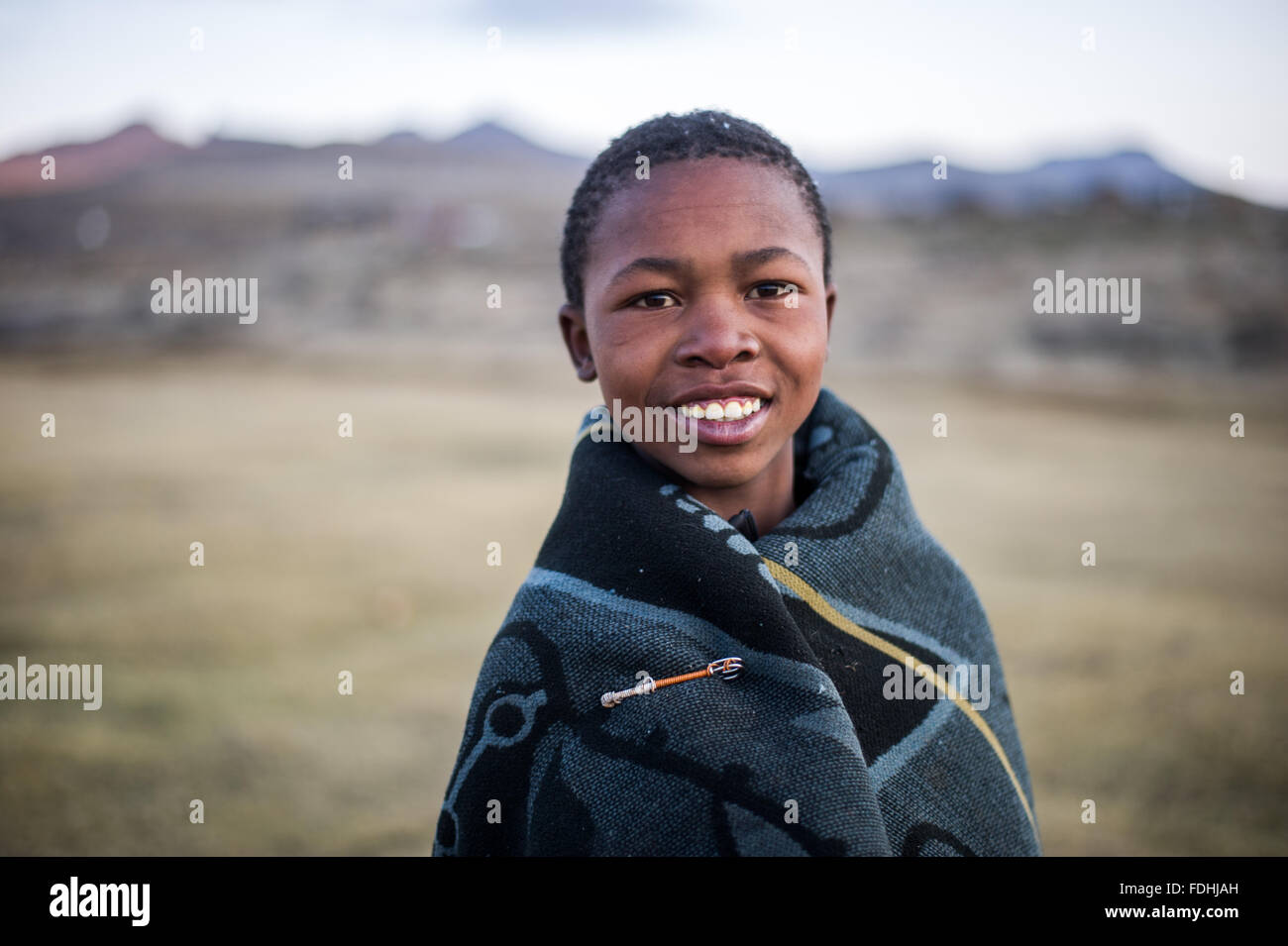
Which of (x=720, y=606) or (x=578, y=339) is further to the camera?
(x=578, y=339)

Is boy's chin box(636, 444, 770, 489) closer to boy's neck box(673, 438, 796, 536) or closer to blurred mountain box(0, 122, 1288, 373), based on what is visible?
boy's neck box(673, 438, 796, 536)

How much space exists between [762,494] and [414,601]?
522cm

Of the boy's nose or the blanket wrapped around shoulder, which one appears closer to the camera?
the blanket wrapped around shoulder

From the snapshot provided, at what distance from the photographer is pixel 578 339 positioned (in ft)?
5.59

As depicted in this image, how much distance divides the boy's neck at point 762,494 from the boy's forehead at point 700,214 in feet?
1.15

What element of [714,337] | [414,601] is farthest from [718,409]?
[414,601]

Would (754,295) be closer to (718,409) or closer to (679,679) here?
(718,409)

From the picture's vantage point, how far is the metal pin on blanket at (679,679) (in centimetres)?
128

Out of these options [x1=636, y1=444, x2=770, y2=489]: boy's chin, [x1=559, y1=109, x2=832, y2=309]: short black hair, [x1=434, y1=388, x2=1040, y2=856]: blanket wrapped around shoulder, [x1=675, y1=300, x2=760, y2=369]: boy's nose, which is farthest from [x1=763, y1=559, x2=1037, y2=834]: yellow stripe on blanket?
[x1=559, y1=109, x2=832, y2=309]: short black hair

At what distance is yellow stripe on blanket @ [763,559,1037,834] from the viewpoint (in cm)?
140

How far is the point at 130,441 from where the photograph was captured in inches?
451

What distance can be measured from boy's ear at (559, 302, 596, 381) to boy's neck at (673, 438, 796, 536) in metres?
0.29

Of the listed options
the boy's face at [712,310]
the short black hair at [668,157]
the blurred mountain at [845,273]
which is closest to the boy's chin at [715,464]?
the boy's face at [712,310]

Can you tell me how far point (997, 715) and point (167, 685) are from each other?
4715mm
